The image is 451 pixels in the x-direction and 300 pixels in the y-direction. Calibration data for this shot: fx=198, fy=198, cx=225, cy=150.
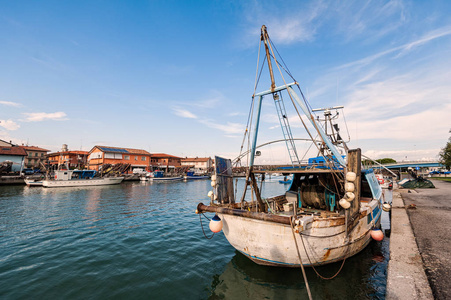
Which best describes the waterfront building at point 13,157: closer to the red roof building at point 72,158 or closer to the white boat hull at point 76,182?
the white boat hull at point 76,182

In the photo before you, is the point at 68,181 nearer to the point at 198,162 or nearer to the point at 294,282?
the point at 294,282

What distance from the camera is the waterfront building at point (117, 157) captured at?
5769cm

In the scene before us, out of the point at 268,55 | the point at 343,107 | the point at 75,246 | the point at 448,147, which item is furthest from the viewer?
the point at 448,147

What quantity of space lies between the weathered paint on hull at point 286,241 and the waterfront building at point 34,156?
8633 cm

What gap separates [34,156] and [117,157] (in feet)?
124

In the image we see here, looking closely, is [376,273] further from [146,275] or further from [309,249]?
[146,275]

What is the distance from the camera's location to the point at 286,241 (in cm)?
593

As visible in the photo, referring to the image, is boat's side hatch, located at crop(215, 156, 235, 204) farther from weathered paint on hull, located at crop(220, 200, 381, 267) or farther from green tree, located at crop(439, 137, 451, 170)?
green tree, located at crop(439, 137, 451, 170)

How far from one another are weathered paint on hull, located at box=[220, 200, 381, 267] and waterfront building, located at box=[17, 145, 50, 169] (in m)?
86.3

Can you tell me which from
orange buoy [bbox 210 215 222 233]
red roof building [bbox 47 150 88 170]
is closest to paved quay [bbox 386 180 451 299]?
orange buoy [bbox 210 215 222 233]

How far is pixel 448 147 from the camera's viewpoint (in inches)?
1563

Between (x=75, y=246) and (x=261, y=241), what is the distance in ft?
28.8

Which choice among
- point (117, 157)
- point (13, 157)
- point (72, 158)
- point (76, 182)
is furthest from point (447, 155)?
point (72, 158)

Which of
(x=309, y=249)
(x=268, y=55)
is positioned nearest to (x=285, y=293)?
(x=309, y=249)
